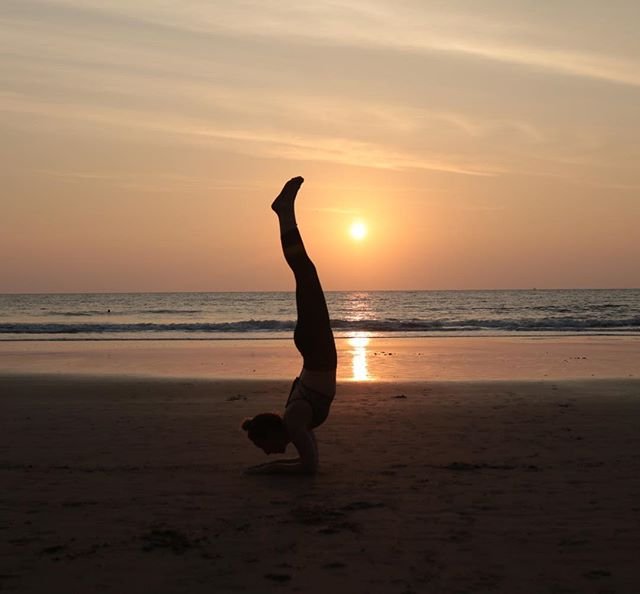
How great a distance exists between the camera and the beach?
4.98m

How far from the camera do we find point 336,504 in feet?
21.8

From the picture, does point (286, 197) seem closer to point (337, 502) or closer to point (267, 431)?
point (267, 431)

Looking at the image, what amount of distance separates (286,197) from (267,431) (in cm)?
216

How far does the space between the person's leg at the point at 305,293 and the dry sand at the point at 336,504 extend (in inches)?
46.7

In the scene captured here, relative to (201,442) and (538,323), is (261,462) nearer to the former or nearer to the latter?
(201,442)

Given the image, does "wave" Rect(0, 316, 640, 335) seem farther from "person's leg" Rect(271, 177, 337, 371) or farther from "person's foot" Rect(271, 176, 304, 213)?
"person's foot" Rect(271, 176, 304, 213)

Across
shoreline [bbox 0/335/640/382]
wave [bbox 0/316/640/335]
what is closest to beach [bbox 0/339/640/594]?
shoreline [bbox 0/335/640/382]

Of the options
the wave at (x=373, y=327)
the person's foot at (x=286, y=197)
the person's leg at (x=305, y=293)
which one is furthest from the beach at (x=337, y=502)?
the wave at (x=373, y=327)

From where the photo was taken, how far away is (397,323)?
4588 cm

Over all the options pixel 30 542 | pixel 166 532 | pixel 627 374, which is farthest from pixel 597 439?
pixel 627 374

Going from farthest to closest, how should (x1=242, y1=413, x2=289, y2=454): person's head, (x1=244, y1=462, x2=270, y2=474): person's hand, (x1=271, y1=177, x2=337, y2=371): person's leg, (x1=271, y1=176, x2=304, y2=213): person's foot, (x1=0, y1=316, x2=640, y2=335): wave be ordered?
1. (x1=0, y1=316, x2=640, y2=335): wave
2. (x1=244, y1=462, x2=270, y2=474): person's hand
3. (x1=242, y1=413, x2=289, y2=454): person's head
4. (x1=271, y1=176, x2=304, y2=213): person's foot
5. (x1=271, y1=177, x2=337, y2=371): person's leg

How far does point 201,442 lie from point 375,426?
2319 mm

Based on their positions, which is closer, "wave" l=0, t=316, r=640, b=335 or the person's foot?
the person's foot

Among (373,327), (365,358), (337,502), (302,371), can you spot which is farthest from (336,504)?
(373,327)
